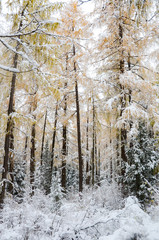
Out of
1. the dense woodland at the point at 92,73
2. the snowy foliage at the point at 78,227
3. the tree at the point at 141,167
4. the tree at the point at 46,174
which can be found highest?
the dense woodland at the point at 92,73

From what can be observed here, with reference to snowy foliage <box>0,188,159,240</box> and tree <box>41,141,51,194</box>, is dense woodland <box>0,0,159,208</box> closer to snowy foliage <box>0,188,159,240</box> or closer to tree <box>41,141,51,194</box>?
snowy foliage <box>0,188,159,240</box>

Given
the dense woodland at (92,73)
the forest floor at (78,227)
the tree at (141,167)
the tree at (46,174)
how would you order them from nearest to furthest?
1. the forest floor at (78,227)
2. the dense woodland at (92,73)
3. the tree at (141,167)
4. the tree at (46,174)

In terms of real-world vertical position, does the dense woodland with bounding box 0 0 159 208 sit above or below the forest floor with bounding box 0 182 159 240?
above

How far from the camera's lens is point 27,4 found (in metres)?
4.95

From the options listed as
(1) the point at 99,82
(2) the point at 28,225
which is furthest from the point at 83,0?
(1) the point at 99,82

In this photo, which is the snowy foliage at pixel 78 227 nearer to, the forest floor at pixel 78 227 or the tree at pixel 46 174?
the forest floor at pixel 78 227

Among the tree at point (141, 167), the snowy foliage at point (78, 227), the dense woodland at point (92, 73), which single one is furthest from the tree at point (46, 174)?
the snowy foliage at point (78, 227)

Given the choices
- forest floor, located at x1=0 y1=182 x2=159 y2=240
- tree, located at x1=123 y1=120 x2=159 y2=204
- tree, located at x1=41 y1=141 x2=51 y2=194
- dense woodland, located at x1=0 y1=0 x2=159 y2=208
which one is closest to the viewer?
forest floor, located at x1=0 y1=182 x2=159 y2=240

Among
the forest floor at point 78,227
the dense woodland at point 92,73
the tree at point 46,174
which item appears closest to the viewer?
the forest floor at point 78,227

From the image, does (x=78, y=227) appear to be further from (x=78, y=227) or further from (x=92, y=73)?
(x=92, y=73)

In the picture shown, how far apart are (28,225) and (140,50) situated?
8049 millimetres

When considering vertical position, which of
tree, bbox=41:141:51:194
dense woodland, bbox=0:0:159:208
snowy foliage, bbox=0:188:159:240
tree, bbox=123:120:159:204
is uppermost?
dense woodland, bbox=0:0:159:208

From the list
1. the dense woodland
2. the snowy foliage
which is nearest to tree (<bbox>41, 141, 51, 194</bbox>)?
the dense woodland

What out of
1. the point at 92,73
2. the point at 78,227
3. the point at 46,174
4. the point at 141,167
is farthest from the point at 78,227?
the point at 46,174
